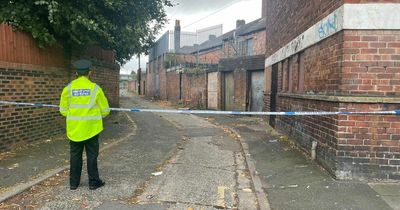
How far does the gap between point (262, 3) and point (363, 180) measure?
25.1 m

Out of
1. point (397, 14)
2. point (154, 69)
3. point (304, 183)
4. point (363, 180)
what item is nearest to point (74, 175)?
point (304, 183)

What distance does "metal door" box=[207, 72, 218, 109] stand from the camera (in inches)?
759

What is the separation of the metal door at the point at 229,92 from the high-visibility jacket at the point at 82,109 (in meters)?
12.9

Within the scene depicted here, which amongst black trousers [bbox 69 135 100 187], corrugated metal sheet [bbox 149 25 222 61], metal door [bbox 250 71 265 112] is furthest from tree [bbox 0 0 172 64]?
corrugated metal sheet [bbox 149 25 222 61]

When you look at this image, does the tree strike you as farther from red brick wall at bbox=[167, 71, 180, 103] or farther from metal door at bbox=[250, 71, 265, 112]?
red brick wall at bbox=[167, 71, 180, 103]

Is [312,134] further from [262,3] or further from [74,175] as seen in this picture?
[262,3]

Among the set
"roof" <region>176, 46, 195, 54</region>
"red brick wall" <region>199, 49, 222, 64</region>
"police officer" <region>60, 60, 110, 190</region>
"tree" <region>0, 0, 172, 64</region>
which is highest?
"roof" <region>176, 46, 195, 54</region>

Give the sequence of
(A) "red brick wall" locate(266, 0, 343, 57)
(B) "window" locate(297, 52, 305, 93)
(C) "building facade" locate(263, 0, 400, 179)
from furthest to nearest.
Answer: (B) "window" locate(297, 52, 305, 93), (A) "red brick wall" locate(266, 0, 343, 57), (C) "building facade" locate(263, 0, 400, 179)

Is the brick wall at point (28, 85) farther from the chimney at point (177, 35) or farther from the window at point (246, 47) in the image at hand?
the chimney at point (177, 35)

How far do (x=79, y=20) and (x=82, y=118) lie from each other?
342 cm

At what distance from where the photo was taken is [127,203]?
4512 millimetres

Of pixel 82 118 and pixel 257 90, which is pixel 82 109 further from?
pixel 257 90

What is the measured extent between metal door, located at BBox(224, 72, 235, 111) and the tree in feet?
27.8

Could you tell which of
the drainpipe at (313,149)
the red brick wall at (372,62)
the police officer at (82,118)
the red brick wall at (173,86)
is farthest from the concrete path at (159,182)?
the red brick wall at (173,86)
